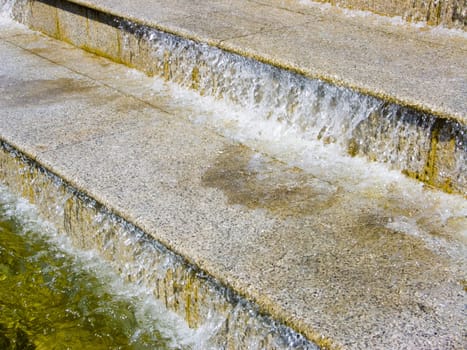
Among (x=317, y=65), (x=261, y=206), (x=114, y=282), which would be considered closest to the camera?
(x=261, y=206)

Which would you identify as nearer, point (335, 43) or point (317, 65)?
point (317, 65)

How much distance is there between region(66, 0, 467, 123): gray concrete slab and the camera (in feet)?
11.8

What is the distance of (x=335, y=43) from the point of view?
4387 mm

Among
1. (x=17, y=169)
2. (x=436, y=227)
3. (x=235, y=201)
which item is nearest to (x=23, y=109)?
(x=17, y=169)

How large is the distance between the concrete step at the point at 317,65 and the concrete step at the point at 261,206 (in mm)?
140

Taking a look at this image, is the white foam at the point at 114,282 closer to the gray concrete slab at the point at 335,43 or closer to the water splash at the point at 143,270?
the water splash at the point at 143,270

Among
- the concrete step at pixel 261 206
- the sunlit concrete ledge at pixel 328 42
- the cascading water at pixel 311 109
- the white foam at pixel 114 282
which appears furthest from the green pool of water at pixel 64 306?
the sunlit concrete ledge at pixel 328 42

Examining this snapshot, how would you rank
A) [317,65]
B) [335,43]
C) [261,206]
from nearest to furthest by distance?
[261,206] → [317,65] → [335,43]

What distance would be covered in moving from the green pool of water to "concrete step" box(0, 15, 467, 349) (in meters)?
0.20

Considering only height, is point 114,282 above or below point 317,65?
below

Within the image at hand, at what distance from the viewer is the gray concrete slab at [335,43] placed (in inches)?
141

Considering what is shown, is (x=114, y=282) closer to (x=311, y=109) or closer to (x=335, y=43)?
(x=311, y=109)

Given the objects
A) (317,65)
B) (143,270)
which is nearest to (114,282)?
(143,270)

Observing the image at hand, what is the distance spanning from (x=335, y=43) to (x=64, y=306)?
242cm
